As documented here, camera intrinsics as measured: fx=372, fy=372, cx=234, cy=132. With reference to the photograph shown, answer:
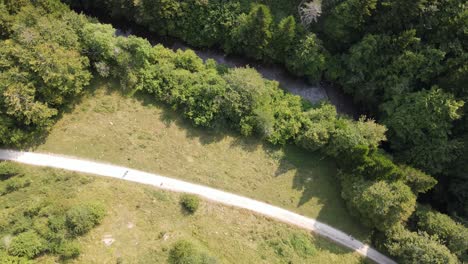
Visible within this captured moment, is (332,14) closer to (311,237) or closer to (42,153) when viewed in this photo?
(311,237)

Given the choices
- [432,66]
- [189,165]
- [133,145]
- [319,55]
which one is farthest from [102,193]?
[432,66]

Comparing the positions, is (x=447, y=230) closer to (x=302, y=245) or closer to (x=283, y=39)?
(x=302, y=245)

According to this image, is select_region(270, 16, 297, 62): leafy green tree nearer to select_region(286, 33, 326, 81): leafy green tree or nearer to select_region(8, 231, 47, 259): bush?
select_region(286, 33, 326, 81): leafy green tree

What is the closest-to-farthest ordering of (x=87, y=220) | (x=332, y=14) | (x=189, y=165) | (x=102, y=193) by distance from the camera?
(x=87, y=220), (x=102, y=193), (x=189, y=165), (x=332, y=14)

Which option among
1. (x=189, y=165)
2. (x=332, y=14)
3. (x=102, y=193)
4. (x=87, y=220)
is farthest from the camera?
(x=332, y=14)

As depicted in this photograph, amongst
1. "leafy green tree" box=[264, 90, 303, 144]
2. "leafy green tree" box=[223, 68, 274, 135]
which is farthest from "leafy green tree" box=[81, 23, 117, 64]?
"leafy green tree" box=[264, 90, 303, 144]

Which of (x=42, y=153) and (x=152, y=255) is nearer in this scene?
(x=152, y=255)
